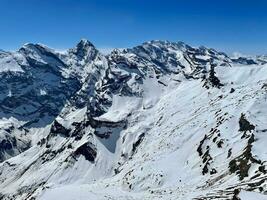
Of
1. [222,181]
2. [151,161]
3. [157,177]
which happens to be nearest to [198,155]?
[157,177]

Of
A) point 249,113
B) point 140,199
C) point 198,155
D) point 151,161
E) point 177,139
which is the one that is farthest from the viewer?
point 177,139

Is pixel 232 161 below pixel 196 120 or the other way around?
below

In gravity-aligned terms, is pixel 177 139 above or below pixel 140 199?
above

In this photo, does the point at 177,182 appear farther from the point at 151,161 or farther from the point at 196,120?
the point at 196,120

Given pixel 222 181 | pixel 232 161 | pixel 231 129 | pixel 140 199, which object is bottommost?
pixel 140 199

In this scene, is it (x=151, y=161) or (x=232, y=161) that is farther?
(x=151, y=161)

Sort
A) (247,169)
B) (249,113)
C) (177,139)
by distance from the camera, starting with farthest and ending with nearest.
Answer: (177,139) → (249,113) → (247,169)

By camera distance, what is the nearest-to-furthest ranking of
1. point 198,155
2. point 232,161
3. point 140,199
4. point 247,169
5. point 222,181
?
1. point 247,169
2. point 222,181
3. point 232,161
4. point 140,199
5. point 198,155

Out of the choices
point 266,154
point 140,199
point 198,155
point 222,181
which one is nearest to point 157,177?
point 198,155

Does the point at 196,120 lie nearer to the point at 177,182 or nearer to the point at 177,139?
the point at 177,139
